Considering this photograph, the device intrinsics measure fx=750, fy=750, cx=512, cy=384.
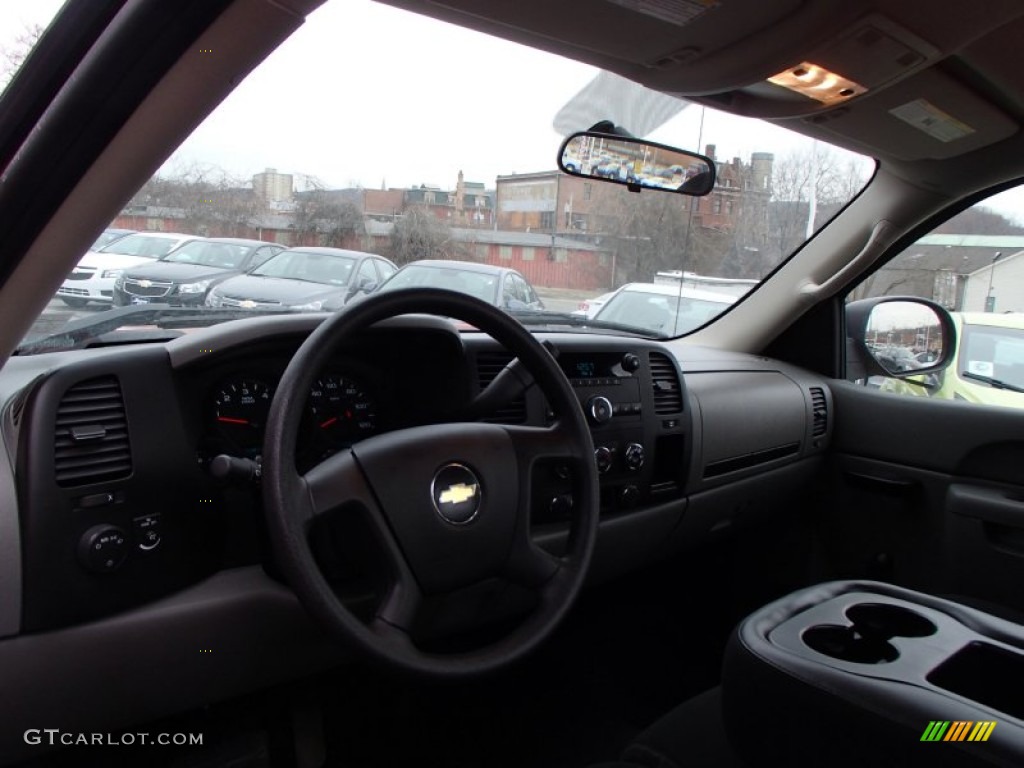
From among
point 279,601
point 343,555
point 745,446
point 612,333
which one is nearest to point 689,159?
point 612,333

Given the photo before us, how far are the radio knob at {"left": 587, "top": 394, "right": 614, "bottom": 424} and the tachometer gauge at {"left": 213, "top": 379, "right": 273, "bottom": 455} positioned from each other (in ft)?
3.51

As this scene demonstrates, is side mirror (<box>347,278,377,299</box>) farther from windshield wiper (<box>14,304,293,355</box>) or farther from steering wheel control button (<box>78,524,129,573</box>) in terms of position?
steering wheel control button (<box>78,524,129,573</box>)

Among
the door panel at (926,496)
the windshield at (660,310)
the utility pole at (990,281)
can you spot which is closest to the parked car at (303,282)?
the windshield at (660,310)

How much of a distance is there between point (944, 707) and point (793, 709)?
266 millimetres

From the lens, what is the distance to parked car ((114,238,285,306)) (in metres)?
1.88

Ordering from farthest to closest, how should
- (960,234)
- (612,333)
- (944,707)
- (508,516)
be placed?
(960,234), (612,333), (508,516), (944,707)

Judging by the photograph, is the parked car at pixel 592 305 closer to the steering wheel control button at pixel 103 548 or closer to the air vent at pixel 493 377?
the air vent at pixel 493 377

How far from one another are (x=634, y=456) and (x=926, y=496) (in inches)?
60.0

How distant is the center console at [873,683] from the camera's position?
1330mm

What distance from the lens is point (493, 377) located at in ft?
7.16

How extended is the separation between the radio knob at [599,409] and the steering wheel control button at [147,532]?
1.36 meters

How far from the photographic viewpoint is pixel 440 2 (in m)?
1.72

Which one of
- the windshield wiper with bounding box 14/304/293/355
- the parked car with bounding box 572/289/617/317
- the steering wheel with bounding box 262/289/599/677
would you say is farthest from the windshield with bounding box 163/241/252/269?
the parked car with bounding box 572/289/617/317

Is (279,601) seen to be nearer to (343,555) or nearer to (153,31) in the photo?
(343,555)
